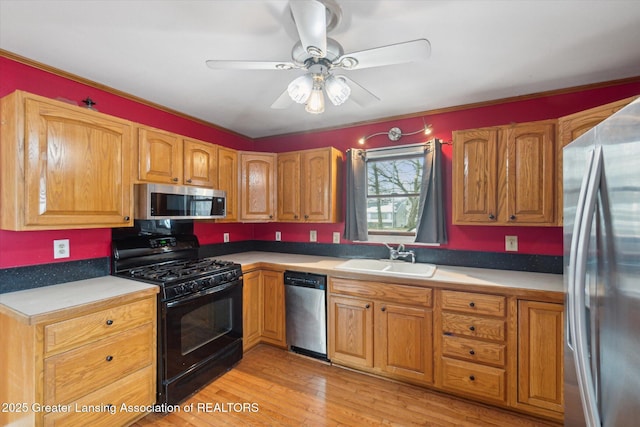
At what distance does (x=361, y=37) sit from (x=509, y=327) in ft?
6.98

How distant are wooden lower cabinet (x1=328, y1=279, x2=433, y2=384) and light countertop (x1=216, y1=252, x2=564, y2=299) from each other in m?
0.08

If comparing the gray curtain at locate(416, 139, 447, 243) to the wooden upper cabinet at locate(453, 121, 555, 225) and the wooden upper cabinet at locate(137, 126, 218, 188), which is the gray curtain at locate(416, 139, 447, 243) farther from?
the wooden upper cabinet at locate(137, 126, 218, 188)

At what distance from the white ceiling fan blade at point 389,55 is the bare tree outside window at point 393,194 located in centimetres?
151

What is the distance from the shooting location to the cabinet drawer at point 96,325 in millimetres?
1425

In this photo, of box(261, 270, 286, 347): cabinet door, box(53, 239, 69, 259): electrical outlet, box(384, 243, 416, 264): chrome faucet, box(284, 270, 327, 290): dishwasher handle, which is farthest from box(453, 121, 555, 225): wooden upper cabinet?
box(53, 239, 69, 259): electrical outlet

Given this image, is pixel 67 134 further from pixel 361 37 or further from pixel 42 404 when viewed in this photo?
pixel 361 37

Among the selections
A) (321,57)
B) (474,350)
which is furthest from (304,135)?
(474,350)

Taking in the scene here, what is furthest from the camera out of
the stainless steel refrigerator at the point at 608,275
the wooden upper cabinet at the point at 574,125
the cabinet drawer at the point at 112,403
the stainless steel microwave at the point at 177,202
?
the stainless steel microwave at the point at 177,202

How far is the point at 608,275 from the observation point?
0.86 metres

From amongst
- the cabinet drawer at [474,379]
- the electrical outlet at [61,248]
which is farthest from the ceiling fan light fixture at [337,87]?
the electrical outlet at [61,248]

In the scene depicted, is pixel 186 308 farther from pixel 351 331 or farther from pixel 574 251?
pixel 574 251

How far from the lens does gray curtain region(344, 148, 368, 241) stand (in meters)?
2.92

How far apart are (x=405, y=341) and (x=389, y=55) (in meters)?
2.04

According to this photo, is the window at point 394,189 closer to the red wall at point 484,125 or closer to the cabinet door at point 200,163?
the red wall at point 484,125
